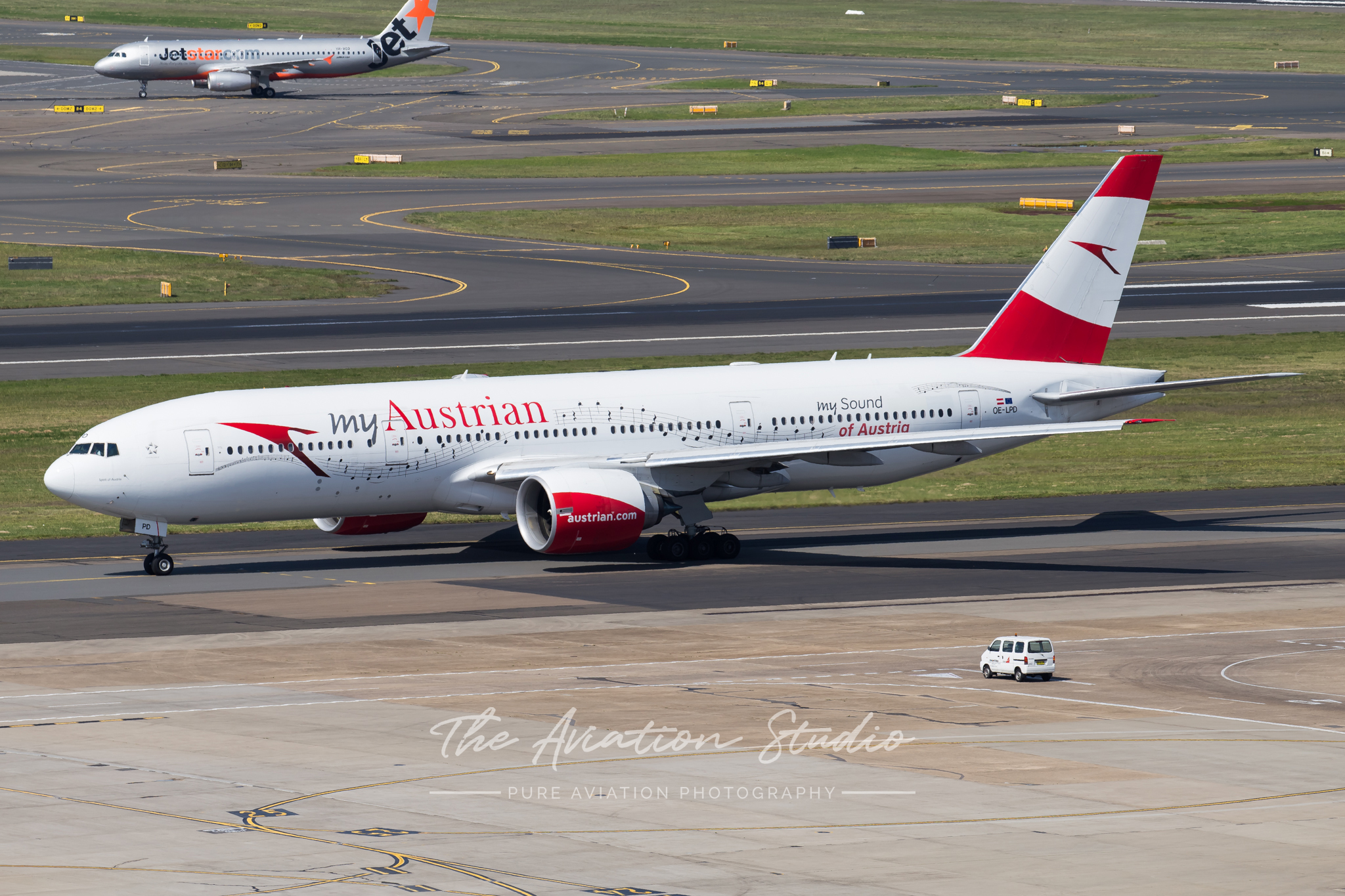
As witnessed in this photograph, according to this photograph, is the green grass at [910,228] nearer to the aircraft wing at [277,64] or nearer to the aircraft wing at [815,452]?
the aircraft wing at [815,452]

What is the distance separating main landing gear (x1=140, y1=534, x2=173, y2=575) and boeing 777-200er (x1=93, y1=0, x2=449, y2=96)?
5415 inches

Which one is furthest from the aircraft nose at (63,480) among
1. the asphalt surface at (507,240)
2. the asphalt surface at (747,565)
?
the asphalt surface at (507,240)

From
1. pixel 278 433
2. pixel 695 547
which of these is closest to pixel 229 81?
pixel 278 433

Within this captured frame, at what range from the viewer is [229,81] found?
595 feet

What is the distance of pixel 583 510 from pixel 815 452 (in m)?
6.24

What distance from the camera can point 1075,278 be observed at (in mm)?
58594

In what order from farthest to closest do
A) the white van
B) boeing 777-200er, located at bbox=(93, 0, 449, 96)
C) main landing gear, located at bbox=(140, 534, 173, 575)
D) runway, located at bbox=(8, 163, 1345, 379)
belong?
1. boeing 777-200er, located at bbox=(93, 0, 449, 96)
2. runway, located at bbox=(8, 163, 1345, 379)
3. main landing gear, located at bbox=(140, 534, 173, 575)
4. the white van

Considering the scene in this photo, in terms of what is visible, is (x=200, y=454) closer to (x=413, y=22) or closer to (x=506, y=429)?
(x=506, y=429)

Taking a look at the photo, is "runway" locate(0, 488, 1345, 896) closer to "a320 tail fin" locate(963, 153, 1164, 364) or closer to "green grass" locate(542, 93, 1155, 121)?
"a320 tail fin" locate(963, 153, 1164, 364)

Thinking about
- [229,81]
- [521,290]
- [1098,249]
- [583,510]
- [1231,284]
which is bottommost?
[583,510]

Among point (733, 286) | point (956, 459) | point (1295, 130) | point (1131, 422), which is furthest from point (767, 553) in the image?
point (1295, 130)

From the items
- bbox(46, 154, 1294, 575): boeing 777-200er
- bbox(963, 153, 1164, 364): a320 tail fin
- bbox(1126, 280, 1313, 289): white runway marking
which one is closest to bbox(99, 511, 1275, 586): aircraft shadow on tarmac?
bbox(46, 154, 1294, 575): boeing 777-200er

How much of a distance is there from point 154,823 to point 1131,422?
30.1 meters

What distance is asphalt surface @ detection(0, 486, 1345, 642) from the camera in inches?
1817
